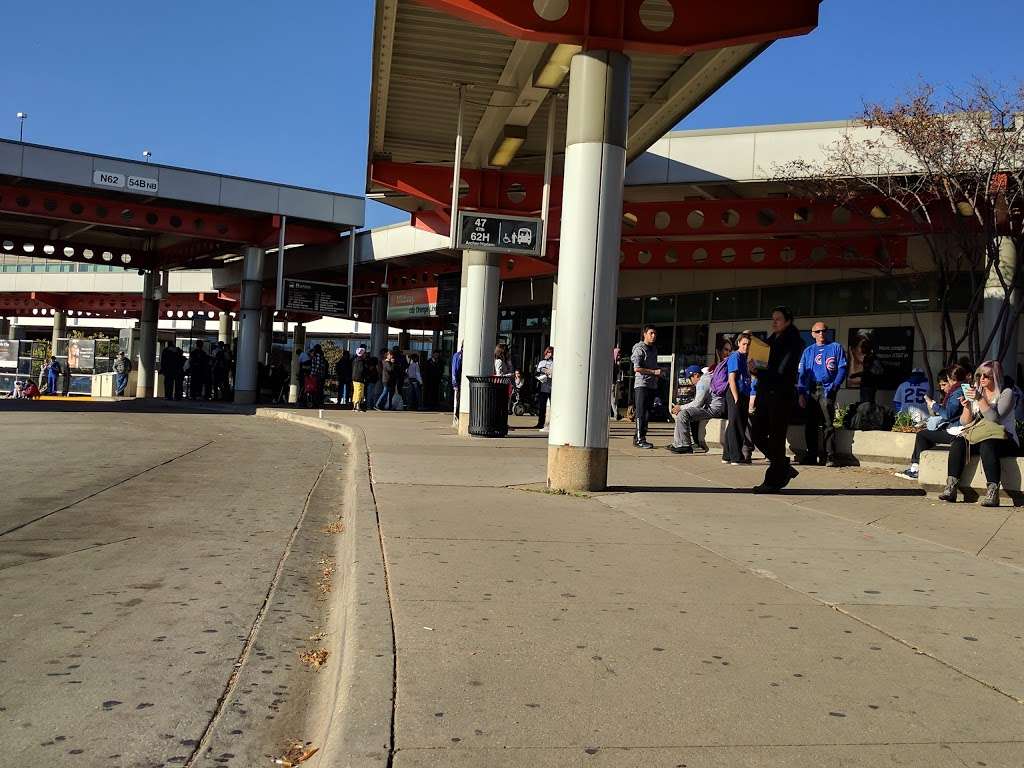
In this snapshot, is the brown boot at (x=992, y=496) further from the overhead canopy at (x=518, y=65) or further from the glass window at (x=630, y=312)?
the glass window at (x=630, y=312)

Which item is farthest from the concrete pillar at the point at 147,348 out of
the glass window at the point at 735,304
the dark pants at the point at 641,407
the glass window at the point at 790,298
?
the dark pants at the point at 641,407

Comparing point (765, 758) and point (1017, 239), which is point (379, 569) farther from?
point (1017, 239)

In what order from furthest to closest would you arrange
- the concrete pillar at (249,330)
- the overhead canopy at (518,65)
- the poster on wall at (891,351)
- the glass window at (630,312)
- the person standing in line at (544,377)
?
the concrete pillar at (249,330)
the glass window at (630,312)
the poster on wall at (891,351)
the person standing in line at (544,377)
the overhead canopy at (518,65)

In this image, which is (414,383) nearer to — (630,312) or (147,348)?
(630,312)

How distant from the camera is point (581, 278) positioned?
941 cm

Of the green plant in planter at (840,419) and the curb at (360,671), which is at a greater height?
the green plant in planter at (840,419)

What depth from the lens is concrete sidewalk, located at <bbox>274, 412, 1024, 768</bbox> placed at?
3312mm

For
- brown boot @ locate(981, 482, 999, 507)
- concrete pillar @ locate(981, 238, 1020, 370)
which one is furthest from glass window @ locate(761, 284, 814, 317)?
brown boot @ locate(981, 482, 999, 507)

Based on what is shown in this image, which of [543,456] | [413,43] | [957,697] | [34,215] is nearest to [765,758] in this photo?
[957,697]

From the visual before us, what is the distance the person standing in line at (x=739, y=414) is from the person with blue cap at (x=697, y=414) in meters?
0.64

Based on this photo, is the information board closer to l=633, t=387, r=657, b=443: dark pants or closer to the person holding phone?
l=633, t=387, r=657, b=443: dark pants

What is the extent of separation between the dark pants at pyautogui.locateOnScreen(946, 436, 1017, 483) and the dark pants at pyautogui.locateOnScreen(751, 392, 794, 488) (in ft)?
5.01

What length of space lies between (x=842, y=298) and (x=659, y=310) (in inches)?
247

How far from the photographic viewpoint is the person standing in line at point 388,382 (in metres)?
28.7
